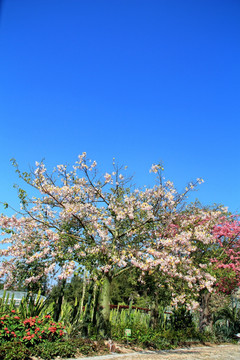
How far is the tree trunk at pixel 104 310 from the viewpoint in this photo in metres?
10.4

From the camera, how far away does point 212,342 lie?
50.5 ft

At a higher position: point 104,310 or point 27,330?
point 104,310

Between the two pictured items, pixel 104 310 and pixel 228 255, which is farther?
pixel 228 255

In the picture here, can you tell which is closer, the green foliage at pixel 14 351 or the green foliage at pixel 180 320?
the green foliage at pixel 14 351

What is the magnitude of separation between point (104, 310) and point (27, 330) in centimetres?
411

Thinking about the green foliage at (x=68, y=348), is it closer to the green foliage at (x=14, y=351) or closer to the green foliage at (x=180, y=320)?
the green foliage at (x=14, y=351)

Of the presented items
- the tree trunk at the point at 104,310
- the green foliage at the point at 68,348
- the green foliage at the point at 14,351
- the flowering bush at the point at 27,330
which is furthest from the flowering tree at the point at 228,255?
the green foliage at the point at 14,351

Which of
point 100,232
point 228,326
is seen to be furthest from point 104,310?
point 228,326

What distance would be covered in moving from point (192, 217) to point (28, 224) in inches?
267

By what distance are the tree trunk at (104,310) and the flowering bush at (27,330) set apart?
2920 millimetres

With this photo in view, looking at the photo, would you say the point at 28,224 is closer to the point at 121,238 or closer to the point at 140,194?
the point at 121,238

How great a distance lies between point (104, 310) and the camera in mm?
10805

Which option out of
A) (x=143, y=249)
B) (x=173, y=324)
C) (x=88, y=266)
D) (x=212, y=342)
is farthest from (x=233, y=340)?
(x=88, y=266)

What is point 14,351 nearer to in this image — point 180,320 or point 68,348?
point 68,348
